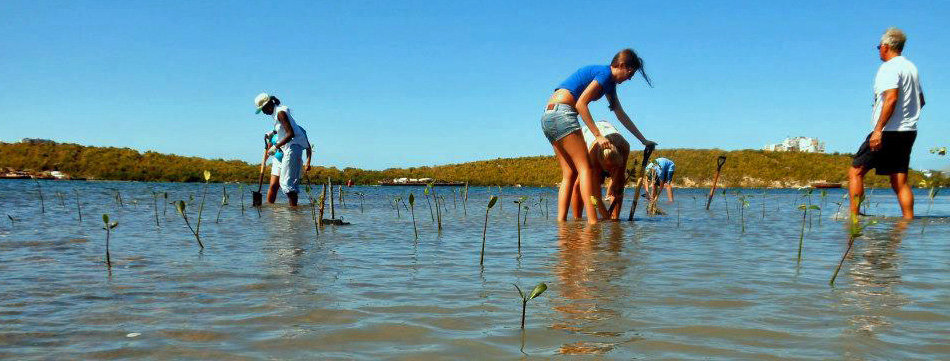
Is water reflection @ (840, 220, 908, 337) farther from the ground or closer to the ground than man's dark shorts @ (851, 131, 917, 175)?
closer to the ground

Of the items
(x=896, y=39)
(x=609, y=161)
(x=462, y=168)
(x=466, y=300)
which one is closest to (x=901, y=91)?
(x=896, y=39)

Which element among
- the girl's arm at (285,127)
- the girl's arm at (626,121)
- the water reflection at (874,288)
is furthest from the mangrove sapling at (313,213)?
the water reflection at (874,288)

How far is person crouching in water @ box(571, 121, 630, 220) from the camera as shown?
759 cm

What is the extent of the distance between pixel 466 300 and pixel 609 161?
5111 mm

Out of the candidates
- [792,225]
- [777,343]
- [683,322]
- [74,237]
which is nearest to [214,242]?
[74,237]

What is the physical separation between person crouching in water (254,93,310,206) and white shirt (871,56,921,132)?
8.85 metres

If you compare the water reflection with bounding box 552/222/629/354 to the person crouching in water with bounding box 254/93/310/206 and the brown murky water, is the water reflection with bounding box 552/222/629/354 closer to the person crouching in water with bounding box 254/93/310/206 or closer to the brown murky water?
the brown murky water

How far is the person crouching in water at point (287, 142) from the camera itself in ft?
36.9

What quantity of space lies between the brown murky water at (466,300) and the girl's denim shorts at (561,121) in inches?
79.4

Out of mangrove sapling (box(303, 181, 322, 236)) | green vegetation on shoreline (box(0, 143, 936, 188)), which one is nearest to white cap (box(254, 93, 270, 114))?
mangrove sapling (box(303, 181, 322, 236))

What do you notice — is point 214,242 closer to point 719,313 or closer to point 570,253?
point 570,253

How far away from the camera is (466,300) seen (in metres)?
2.84

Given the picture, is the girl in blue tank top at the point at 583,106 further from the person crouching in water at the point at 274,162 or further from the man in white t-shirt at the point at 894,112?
the person crouching in water at the point at 274,162

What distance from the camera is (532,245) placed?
17.0 feet
